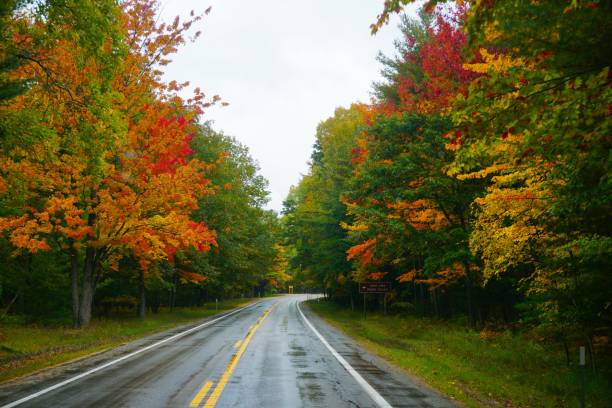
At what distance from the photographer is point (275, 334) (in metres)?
19.2

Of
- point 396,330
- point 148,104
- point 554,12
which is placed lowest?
point 396,330

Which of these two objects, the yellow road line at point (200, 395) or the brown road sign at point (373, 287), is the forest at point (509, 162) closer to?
the brown road sign at point (373, 287)

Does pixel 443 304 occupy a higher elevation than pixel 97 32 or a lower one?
lower

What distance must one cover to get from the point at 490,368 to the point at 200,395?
8.00 m

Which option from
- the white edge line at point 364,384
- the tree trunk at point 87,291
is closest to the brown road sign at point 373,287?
the white edge line at point 364,384

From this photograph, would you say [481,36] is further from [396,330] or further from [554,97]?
[396,330]

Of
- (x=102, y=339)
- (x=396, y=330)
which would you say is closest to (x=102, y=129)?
(x=102, y=339)

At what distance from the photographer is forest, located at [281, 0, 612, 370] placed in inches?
234

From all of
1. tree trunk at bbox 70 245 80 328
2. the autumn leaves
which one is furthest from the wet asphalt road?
tree trunk at bbox 70 245 80 328

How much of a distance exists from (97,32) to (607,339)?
1526cm

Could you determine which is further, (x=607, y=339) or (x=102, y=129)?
(x=607, y=339)

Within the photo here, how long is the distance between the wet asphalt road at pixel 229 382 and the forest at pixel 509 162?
164 inches

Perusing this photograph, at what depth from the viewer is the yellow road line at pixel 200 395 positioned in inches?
291

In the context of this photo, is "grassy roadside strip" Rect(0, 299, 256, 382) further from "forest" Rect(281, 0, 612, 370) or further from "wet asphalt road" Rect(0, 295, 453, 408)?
"forest" Rect(281, 0, 612, 370)
